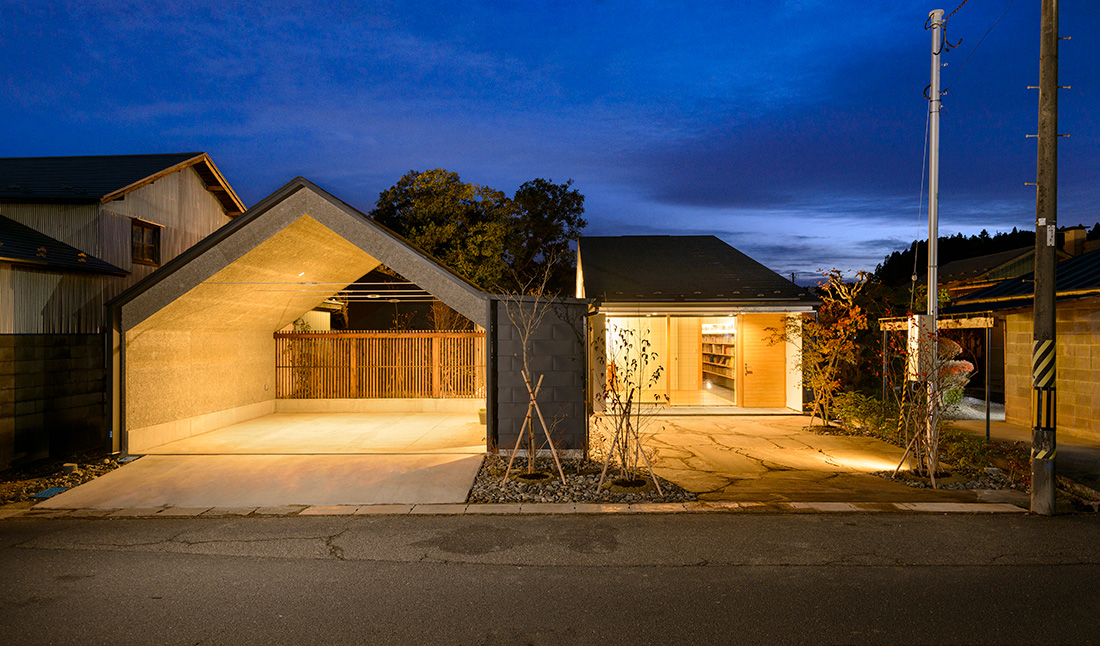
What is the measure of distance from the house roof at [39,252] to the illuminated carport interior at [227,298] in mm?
1409

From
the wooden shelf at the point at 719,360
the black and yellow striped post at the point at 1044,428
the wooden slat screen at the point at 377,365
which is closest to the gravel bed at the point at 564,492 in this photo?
the black and yellow striped post at the point at 1044,428

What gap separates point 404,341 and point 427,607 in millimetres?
10649

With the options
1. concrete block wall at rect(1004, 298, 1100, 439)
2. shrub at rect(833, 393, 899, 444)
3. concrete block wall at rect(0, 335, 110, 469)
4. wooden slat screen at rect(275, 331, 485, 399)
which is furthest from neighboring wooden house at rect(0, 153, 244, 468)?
concrete block wall at rect(1004, 298, 1100, 439)

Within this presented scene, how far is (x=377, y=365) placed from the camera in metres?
14.7

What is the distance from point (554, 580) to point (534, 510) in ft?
6.48

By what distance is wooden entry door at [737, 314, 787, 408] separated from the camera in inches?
574

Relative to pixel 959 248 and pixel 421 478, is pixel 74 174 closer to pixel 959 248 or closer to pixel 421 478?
pixel 421 478

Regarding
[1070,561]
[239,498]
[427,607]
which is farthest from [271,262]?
[1070,561]

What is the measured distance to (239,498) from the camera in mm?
7402

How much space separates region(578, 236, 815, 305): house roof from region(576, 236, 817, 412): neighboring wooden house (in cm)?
2

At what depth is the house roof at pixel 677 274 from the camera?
14.0 meters

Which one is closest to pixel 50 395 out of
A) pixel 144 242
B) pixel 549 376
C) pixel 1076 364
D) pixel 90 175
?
pixel 144 242

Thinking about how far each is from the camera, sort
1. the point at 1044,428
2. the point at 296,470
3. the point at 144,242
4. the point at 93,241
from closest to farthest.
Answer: the point at 1044,428, the point at 296,470, the point at 93,241, the point at 144,242

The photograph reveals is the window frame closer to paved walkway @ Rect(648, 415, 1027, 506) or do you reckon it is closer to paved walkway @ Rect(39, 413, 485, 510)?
paved walkway @ Rect(39, 413, 485, 510)
